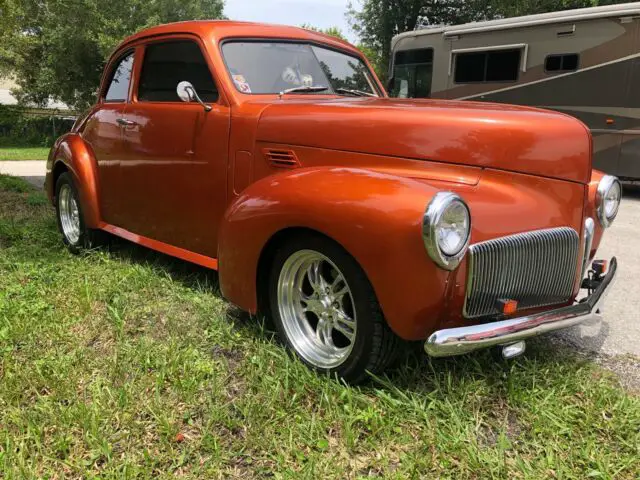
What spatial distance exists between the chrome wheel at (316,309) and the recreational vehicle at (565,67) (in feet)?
20.8

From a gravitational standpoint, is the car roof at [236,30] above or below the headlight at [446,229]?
above

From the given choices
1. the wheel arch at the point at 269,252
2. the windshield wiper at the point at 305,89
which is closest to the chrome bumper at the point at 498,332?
the wheel arch at the point at 269,252

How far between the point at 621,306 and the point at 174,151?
130 inches

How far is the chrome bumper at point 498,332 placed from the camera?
85.4 inches

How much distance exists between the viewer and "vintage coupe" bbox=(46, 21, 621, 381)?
7.54ft

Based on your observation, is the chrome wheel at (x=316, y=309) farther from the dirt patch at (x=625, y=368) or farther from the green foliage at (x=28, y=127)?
the green foliage at (x=28, y=127)

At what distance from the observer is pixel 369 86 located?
4.33 m

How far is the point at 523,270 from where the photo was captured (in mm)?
2463

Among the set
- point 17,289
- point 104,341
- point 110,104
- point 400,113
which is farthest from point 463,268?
point 110,104

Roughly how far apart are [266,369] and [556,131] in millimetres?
1842

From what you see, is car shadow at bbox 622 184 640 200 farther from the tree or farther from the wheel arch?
Result: the tree

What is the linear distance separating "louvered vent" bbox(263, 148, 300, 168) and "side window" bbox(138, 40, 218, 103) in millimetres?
620

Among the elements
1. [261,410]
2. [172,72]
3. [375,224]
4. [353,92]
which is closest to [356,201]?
[375,224]

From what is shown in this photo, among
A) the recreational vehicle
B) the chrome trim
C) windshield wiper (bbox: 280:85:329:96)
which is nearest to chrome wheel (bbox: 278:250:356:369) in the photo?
the chrome trim
